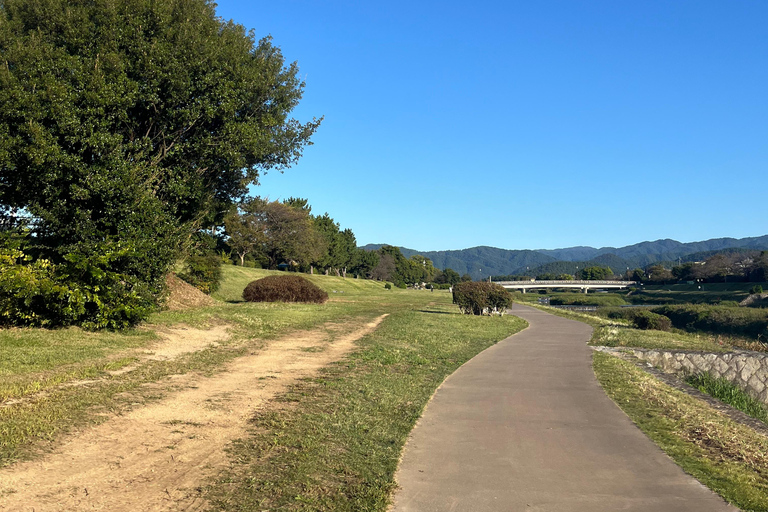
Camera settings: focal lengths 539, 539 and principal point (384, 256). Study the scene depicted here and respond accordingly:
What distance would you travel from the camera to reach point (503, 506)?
14.2 feet

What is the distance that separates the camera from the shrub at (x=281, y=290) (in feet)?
85.1

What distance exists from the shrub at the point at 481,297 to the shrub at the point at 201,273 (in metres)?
13.2

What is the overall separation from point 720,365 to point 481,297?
12.4m

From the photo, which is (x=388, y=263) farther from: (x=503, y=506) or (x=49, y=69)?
(x=503, y=506)

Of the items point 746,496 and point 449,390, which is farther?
point 449,390

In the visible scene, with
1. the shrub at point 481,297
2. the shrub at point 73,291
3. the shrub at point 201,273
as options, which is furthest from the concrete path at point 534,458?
the shrub at point 201,273

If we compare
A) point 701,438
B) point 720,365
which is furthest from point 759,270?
point 701,438

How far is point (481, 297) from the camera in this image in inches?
1030

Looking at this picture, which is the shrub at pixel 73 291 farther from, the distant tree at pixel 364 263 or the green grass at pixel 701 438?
A: the distant tree at pixel 364 263

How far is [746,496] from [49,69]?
1442 centimetres

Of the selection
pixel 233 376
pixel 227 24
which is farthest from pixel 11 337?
pixel 227 24

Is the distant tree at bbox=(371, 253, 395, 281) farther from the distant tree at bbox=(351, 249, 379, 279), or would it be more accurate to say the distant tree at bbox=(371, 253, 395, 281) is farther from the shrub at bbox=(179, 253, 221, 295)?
the shrub at bbox=(179, 253, 221, 295)

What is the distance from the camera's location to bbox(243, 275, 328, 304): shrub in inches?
1022

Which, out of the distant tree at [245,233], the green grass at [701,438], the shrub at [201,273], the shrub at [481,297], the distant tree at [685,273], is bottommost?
the green grass at [701,438]
